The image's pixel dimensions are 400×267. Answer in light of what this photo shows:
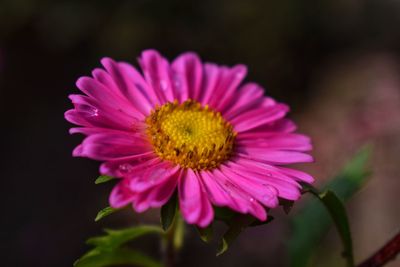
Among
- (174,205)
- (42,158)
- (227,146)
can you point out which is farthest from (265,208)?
(42,158)

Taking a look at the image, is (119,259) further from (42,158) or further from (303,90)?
(303,90)

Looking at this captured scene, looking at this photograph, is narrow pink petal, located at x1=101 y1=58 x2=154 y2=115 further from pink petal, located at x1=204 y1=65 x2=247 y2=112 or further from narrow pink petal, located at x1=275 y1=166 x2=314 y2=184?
narrow pink petal, located at x1=275 y1=166 x2=314 y2=184

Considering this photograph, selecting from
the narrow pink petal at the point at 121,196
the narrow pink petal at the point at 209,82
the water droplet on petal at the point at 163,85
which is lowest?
the narrow pink petal at the point at 121,196

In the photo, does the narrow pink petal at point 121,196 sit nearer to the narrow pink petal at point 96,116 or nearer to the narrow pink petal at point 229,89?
the narrow pink petal at point 96,116

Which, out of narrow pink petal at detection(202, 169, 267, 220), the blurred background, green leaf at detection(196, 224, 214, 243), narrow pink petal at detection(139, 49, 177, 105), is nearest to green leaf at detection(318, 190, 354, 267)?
narrow pink petal at detection(202, 169, 267, 220)

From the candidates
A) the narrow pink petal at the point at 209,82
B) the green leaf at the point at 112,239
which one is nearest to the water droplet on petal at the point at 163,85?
the narrow pink petal at the point at 209,82

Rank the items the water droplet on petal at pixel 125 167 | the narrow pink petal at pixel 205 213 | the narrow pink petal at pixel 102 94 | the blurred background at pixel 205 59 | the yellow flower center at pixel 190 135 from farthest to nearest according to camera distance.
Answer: the blurred background at pixel 205 59 < the yellow flower center at pixel 190 135 < the narrow pink petal at pixel 102 94 < the water droplet on petal at pixel 125 167 < the narrow pink petal at pixel 205 213
